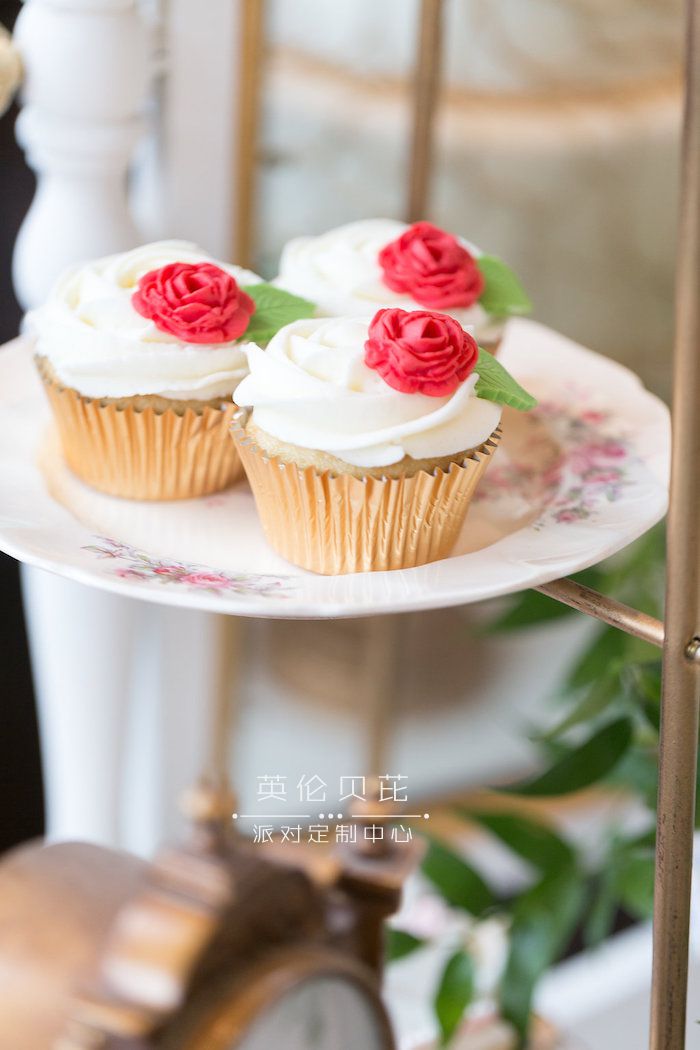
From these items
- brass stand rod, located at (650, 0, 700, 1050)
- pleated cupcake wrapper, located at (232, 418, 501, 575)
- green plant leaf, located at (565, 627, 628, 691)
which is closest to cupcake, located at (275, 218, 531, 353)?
pleated cupcake wrapper, located at (232, 418, 501, 575)

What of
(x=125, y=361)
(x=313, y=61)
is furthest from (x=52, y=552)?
(x=313, y=61)

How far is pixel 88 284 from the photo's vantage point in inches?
25.1

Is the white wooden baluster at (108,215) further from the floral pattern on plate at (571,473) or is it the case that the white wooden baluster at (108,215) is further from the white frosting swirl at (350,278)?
the floral pattern on plate at (571,473)

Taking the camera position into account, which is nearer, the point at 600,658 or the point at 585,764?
the point at 585,764

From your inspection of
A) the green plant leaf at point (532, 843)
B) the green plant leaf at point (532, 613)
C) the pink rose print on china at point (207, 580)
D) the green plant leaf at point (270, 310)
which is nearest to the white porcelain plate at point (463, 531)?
the pink rose print on china at point (207, 580)

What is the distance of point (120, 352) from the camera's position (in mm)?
607

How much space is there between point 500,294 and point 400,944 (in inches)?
19.3

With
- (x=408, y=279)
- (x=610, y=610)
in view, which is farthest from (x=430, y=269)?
(x=610, y=610)

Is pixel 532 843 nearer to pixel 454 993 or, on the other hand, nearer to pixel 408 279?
pixel 454 993

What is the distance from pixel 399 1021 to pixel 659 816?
79 centimetres

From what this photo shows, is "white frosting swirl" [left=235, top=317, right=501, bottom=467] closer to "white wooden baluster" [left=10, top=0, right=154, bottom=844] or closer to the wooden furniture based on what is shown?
the wooden furniture

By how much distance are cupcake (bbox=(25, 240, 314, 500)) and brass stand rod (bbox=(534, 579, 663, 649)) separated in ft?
0.66

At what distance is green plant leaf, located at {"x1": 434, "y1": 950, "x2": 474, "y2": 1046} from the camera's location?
0.83 meters

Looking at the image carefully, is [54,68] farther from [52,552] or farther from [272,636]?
[272,636]
